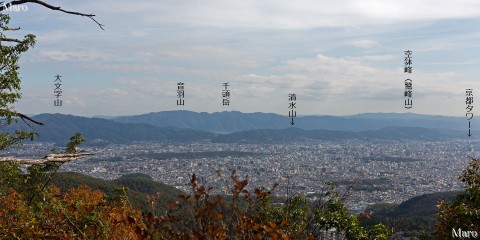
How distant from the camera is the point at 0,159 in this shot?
19.2 feet

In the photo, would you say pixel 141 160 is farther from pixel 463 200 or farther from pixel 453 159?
pixel 463 200

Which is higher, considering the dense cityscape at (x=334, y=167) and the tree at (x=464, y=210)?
the tree at (x=464, y=210)

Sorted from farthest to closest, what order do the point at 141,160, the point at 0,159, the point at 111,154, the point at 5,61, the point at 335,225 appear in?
the point at 111,154 < the point at 141,160 < the point at 5,61 < the point at 335,225 < the point at 0,159

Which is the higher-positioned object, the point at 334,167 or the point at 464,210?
the point at 464,210

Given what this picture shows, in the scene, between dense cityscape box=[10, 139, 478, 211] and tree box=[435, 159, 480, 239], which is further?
dense cityscape box=[10, 139, 478, 211]

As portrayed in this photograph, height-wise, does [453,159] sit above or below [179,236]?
below

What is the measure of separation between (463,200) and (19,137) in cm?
1121

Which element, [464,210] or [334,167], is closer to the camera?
[464,210]

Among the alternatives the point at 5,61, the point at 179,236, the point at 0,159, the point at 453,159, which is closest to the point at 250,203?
the point at 179,236

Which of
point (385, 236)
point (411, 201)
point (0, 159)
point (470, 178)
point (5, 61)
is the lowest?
point (411, 201)

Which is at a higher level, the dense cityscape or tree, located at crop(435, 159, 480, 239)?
tree, located at crop(435, 159, 480, 239)

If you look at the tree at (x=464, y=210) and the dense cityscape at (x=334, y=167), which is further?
the dense cityscape at (x=334, y=167)

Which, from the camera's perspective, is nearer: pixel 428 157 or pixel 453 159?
pixel 453 159

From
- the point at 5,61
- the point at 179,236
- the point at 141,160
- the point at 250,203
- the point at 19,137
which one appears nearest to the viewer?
the point at 179,236
